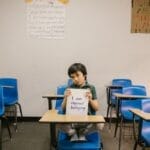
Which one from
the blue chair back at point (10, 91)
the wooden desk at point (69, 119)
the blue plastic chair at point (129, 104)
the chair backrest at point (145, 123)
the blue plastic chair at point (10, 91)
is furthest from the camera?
the blue chair back at point (10, 91)

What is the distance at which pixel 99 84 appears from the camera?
5.48 meters

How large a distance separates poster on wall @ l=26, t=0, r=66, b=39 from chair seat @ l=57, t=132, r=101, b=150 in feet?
9.77

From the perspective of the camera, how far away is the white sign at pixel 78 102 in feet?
8.27

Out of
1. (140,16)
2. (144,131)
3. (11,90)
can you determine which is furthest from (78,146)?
(140,16)

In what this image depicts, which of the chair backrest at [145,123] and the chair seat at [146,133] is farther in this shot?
the chair backrest at [145,123]

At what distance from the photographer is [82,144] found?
8.52 feet

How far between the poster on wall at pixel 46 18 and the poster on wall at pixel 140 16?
4.13 feet

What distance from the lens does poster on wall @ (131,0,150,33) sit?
5.30m

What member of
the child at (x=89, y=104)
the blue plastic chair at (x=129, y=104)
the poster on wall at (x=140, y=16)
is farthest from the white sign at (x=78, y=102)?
the poster on wall at (x=140, y=16)

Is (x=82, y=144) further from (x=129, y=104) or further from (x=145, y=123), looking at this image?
(x=129, y=104)

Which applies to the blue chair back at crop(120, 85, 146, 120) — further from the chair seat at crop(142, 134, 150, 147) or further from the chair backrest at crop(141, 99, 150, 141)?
the chair seat at crop(142, 134, 150, 147)

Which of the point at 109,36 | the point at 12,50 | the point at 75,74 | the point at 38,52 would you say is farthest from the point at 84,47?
the point at 75,74

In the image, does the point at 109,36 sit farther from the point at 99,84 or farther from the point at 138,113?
the point at 138,113

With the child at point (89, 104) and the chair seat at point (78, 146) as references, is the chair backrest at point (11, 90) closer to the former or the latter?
the child at point (89, 104)
